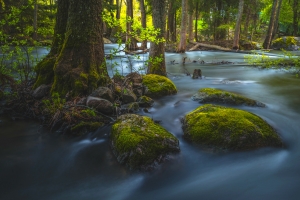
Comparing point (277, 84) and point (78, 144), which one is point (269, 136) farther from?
point (277, 84)

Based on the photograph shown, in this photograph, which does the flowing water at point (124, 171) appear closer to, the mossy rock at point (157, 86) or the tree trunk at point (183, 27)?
the mossy rock at point (157, 86)

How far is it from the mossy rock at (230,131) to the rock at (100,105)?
68.1 inches

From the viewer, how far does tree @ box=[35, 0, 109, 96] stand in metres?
5.53

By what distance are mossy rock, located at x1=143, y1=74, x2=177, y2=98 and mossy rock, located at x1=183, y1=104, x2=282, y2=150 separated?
2690 mm

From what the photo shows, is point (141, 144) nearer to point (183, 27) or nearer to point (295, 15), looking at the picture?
point (183, 27)

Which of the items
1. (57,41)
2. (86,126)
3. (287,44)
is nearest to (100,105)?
(86,126)

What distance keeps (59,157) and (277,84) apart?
8.99 meters

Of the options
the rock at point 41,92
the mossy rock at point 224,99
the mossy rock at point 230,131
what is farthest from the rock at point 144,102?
the rock at point 41,92

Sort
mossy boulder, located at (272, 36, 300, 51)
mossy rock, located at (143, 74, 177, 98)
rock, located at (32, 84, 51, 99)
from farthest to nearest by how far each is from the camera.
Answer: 1. mossy boulder, located at (272, 36, 300, 51)
2. mossy rock, located at (143, 74, 177, 98)
3. rock, located at (32, 84, 51, 99)

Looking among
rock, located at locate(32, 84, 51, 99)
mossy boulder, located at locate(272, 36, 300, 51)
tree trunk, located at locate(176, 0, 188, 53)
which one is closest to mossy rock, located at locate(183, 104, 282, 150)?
rock, located at locate(32, 84, 51, 99)

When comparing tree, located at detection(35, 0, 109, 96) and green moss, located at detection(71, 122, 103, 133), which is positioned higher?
tree, located at detection(35, 0, 109, 96)

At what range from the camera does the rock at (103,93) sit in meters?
5.38

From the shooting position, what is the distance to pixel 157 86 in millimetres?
7438

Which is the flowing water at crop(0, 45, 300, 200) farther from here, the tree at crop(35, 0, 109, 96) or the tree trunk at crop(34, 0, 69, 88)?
the tree trunk at crop(34, 0, 69, 88)
